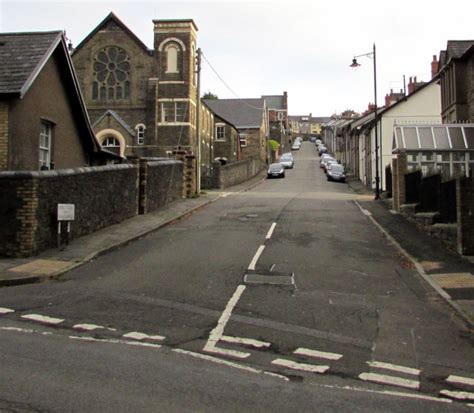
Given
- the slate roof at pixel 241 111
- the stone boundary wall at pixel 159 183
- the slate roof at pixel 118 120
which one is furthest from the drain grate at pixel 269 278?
the slate roof at pixel 241 111

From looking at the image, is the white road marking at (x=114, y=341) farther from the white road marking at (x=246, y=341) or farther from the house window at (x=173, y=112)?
the house window at (x=173, y=112)

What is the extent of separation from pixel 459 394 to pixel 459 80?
2514 cm

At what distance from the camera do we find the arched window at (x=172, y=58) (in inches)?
2130

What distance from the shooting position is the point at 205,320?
881 centimetres

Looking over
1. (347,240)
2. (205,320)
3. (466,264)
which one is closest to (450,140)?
(347,240)

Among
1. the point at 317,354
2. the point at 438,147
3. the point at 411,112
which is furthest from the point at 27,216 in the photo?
the point at 411,112

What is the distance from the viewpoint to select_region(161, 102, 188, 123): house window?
5384 centimetres

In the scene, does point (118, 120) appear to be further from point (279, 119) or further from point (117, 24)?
point (279, 119)

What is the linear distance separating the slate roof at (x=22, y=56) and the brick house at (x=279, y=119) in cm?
10112

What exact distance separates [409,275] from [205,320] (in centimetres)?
632

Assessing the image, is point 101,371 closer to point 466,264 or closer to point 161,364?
point 161,364

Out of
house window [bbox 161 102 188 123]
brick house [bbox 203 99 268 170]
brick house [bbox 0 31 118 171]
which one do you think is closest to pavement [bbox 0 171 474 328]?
brick house [bbox 0 31 118 171]

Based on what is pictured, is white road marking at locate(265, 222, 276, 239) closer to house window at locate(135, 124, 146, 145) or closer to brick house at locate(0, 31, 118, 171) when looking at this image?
brick house at locate(0, 31, 118, 171)

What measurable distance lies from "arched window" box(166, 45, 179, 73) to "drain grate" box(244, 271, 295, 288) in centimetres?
4435
